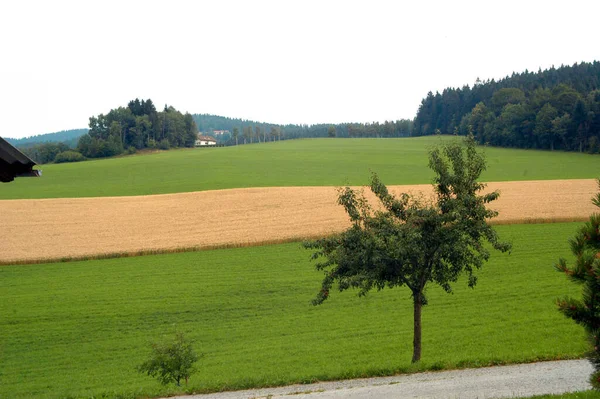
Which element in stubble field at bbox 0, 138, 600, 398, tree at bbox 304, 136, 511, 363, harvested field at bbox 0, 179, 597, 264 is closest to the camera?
tree at bbox 304, 136, 511, 363

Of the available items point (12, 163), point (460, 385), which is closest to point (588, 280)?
point (12, 163)

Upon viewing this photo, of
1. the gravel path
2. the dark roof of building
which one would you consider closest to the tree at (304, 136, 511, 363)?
the gravel path

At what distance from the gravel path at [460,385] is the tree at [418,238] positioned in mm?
2617

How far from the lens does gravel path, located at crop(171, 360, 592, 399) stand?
11.7 meters

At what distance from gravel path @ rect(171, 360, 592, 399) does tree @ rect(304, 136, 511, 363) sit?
2.62 meters

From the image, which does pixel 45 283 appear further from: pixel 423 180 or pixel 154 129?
pixel 154 129

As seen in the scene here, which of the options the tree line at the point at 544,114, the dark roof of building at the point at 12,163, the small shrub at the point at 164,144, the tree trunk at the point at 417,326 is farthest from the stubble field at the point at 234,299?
the small shrub at the point at 164,144

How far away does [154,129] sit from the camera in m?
133

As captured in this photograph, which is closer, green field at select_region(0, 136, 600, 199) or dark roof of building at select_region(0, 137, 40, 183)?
dark roof of building at select_region(0, 137, 40, 183)

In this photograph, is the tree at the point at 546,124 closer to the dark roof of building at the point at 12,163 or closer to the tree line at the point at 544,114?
the tree line at the point at 544,114

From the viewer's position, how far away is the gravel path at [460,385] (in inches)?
462

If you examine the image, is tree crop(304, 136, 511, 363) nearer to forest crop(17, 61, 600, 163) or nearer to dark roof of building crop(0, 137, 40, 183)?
dark roof of building crop(0, 137, 40, 183)

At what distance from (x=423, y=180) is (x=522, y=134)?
2121 inches

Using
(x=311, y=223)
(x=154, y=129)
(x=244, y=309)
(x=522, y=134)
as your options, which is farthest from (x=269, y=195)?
(x=154, y=129)
